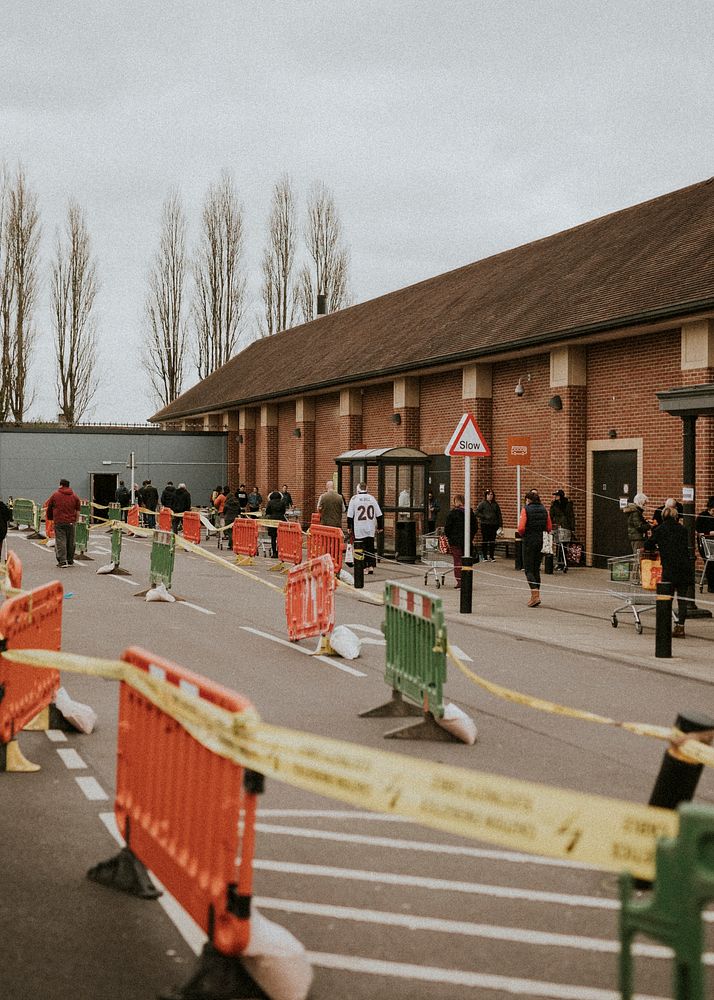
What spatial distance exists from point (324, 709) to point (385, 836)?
345cm

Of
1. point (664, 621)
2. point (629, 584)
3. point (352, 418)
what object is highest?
Result: point (352, 418)

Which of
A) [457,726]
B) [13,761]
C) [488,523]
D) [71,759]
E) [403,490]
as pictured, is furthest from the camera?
[403,490]

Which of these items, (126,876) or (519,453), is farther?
(519,453)

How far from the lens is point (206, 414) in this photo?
51938 millimetres

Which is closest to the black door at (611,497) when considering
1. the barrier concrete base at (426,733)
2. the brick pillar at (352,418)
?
the brick pillar at (352,418)

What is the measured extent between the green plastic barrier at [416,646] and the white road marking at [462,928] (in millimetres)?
3259

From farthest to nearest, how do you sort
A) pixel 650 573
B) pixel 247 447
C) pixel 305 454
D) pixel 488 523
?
pixel 247 447 < pixel 305 454 < pixel 488 523 < pixel 650 573

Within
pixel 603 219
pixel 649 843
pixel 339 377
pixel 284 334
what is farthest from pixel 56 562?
pixel 284 334

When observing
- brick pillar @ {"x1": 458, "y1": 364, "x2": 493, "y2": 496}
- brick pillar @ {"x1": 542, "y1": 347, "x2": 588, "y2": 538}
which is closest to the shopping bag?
brick pillar @ {"x1": 542, "y1": 347, "x2": 588, "y2": 538}

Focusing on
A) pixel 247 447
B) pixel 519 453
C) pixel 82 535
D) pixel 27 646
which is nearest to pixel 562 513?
pixel 519 453

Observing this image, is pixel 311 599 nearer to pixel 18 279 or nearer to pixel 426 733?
pixel 426 733

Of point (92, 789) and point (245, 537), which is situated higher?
point (245, 537)

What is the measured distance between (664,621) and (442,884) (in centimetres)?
775

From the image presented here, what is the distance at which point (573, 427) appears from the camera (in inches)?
984
